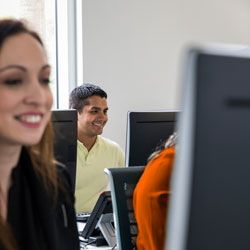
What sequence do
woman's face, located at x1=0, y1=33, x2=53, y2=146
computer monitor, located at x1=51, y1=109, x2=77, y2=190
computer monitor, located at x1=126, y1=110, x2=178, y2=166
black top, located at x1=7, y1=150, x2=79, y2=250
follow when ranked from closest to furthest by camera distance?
1. woman's face, located at x1=0, y1=33, x2=53, y2=146
2. black top, located at x1=7, y1=150, x2=79, y2=250
3. computer monitor, located at x1=51, y1=109, x2=77, y2=190
4. computer monitor, located at x1=126, y1=110, x2=178, y2=166

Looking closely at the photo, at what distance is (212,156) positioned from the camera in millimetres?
506

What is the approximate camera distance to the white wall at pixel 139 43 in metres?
3.72

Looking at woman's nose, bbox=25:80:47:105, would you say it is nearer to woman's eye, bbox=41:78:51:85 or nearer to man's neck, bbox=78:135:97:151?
woman's eye, bbox=41:78:51:85

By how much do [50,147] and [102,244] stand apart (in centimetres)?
66

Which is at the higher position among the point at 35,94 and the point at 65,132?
the point at 35,94

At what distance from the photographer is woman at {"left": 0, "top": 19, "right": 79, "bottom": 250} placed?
3.73ft

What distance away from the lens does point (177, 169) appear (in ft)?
1.57

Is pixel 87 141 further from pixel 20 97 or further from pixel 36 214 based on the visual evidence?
pixel 20 97

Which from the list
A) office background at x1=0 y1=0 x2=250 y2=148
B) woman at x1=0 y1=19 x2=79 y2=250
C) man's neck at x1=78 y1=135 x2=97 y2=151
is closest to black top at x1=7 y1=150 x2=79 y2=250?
woman at x1=0 y1=19 x2=79 y2=250

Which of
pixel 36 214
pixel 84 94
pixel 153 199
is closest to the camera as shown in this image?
pixel 36 214

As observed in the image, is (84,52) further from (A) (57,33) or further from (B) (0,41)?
(B) (0,41)

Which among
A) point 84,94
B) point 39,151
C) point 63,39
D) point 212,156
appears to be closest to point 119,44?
point 63,39

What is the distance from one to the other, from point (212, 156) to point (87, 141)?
227 cm

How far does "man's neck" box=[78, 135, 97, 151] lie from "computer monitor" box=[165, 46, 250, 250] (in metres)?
2.22
